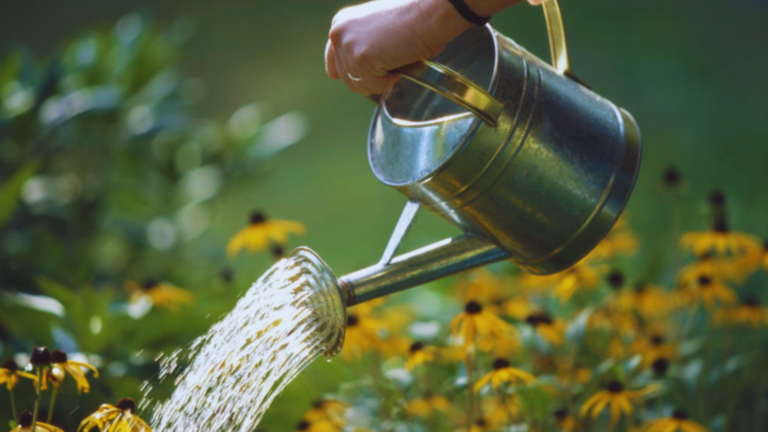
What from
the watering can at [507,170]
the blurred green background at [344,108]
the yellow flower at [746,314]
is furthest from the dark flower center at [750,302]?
the watering can at [507,170]

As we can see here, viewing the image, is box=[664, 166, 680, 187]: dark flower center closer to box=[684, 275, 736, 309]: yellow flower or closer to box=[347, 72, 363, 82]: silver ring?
box=[684, 275, 736, 309]: yellow flower

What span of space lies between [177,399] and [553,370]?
2.09 feet

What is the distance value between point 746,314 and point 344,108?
6.94ft

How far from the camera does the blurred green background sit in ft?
6.40

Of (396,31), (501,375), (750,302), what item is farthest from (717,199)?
(396,31)

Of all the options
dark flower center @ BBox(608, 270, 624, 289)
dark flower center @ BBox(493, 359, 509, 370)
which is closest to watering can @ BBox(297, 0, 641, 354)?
dark flower center @ BBox(493, 359, 509, 370)

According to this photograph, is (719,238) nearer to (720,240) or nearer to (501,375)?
(720,240)

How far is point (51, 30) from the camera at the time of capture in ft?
11.3

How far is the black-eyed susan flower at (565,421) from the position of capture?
3.29ft

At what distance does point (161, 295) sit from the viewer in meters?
1.25

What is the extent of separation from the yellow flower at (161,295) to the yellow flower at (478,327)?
0.46 meters

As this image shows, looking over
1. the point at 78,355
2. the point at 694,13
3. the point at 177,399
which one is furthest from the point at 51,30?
the point at 177,399

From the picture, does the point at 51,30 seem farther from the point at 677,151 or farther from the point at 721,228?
the point at 721,228

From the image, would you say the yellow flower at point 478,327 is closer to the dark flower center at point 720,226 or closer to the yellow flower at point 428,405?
the yellow flower at point 428,405
